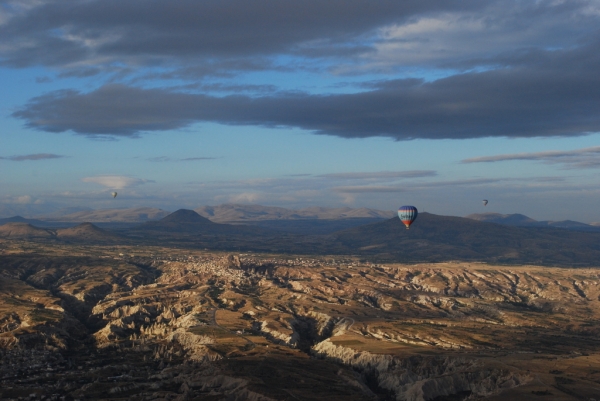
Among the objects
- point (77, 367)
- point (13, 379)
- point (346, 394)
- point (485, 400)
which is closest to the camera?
point (485, 400)

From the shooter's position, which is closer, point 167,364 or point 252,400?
point 252,400

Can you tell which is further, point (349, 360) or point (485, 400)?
point (349, 360)

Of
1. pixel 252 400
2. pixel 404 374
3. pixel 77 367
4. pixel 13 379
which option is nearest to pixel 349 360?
pixel 404 374

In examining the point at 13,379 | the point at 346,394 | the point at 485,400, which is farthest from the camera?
the point at 13,379

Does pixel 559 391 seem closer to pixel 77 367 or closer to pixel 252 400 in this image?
pixel 252 400

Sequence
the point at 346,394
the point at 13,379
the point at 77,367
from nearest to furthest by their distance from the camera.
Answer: the point at 346,394, the point at 13,379, the point at 77,367

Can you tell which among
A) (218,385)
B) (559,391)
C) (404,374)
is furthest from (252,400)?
(559,391)

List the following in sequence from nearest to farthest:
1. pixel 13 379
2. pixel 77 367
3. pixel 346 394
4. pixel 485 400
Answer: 1. pixel 485 400
2. pixel 346 394
3. pixel 13 379
4. pixel 77 367

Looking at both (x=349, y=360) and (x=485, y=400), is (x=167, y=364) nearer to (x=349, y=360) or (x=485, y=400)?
(x=349, y=360)

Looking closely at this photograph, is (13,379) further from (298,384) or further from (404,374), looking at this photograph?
(404,374)
